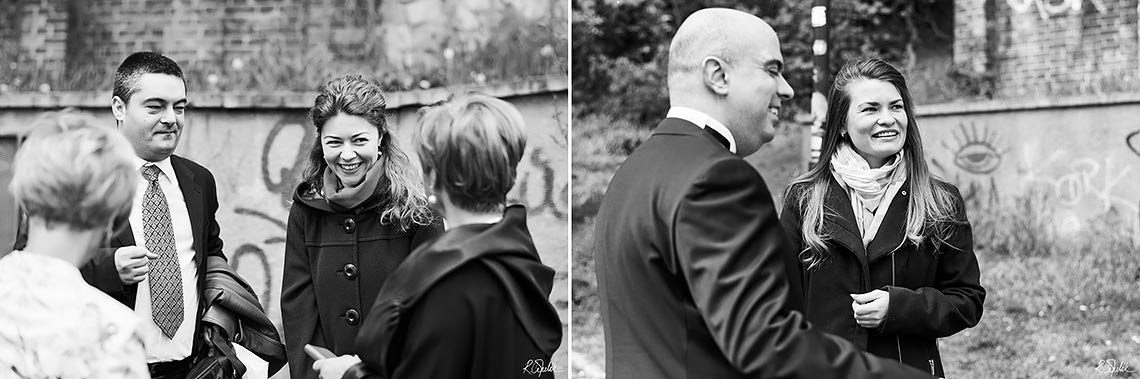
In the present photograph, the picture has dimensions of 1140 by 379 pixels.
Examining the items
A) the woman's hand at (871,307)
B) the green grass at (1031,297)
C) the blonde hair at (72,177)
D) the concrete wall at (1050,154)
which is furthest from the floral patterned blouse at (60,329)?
the concrete wall at (1050,154)

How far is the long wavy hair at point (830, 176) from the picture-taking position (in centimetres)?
360

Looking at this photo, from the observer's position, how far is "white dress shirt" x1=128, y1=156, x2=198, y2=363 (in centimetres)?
382

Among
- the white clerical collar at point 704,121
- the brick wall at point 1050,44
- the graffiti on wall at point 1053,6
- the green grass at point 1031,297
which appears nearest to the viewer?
the white clerical collar at point 704,121

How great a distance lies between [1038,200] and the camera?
25.4ft

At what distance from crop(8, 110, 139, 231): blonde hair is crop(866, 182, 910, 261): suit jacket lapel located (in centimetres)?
215

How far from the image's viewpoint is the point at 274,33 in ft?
26.9

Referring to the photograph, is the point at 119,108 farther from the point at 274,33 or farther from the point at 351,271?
the point at 274,33

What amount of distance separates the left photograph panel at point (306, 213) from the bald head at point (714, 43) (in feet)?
1.45

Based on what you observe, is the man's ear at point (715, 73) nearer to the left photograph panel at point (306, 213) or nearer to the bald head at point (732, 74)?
the bald head at point (732, 74)

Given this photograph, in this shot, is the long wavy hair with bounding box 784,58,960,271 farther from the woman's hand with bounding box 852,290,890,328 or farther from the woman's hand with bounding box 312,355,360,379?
the woman's hand with bounding box 312,355,360,379

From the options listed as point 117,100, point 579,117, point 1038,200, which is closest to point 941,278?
point 117,100

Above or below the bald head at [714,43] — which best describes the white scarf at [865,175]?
below

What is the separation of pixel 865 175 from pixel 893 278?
13.2 inches

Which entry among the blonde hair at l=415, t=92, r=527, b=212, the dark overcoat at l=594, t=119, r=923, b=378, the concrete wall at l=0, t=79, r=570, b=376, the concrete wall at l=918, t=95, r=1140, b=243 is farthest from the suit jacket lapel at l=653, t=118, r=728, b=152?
the concrete wall at l=918, t=95, r=1140, b=243
